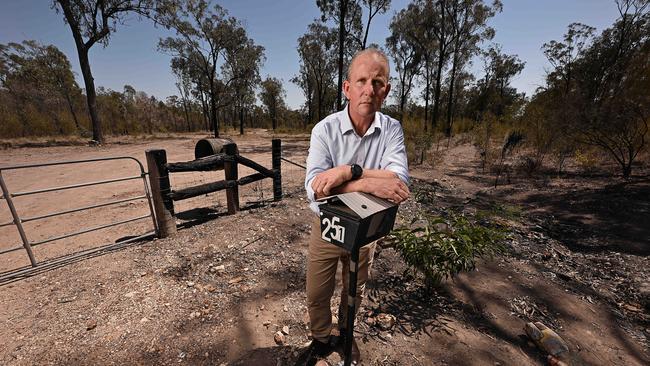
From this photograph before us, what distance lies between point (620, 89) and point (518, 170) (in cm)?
373

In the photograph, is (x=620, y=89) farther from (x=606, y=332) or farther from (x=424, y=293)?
(x=424, y=293)

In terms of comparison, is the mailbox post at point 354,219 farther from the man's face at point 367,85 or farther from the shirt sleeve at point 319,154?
the man's face at point 367,85

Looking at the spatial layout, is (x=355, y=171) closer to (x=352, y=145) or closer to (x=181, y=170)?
(x=352, y=145)

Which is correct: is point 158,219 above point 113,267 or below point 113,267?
above

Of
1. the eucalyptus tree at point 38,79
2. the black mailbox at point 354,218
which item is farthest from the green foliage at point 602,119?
the eucalyptus tree at point 38,79

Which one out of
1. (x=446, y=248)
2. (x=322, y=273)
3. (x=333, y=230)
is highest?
(x=333, y=230)

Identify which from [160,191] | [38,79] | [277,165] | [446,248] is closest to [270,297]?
[446,248]

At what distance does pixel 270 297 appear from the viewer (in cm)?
296

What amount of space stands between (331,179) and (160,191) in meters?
3.52

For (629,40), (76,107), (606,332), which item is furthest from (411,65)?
(76,107)

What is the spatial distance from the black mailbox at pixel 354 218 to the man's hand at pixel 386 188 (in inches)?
1.1

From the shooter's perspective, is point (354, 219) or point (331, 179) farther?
point (331, 179)

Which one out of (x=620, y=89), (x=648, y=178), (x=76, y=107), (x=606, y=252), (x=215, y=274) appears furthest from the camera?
(x=76, y=107)

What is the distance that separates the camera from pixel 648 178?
7.80m
